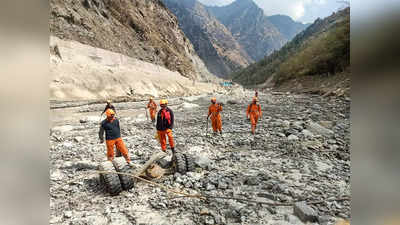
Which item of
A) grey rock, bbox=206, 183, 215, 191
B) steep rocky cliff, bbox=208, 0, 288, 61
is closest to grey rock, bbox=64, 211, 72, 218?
grey rock, bbox=206, 183, 215, 191

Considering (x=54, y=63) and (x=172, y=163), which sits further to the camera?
(x=54, y=63)

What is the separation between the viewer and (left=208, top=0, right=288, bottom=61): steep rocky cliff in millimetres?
120250

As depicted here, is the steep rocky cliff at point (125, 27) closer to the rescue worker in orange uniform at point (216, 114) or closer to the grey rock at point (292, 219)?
the rescue worker in orange uniform at point (216, 114)

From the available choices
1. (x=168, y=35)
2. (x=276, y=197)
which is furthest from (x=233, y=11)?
(x=276, y=197)

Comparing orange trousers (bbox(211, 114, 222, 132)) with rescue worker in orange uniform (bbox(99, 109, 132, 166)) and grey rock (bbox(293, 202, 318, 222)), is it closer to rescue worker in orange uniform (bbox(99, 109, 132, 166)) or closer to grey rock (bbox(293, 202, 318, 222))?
rescue worker in orange uniform (bbox(99, 109, 132, 166))

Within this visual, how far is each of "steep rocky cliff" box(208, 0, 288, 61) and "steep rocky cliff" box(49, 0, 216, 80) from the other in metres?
93.7

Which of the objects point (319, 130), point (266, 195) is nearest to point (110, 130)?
point (266, 195)

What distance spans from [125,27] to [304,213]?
89.6 ft

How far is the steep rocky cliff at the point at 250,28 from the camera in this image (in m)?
120
